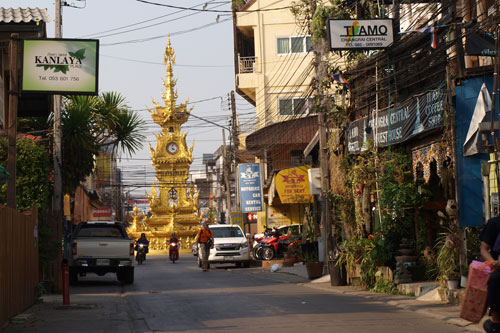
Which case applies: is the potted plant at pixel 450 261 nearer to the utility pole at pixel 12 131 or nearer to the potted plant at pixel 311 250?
the potted plant at pixel 311 250

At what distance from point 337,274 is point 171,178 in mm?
52777

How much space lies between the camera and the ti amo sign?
19.3 meters

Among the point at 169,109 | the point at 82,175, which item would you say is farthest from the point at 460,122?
the point at 169,109

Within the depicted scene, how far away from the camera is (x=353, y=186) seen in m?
21.2

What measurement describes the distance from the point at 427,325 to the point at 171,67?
64.9 m

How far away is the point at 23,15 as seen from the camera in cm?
1970

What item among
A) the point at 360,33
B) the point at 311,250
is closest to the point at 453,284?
the point at 360,33

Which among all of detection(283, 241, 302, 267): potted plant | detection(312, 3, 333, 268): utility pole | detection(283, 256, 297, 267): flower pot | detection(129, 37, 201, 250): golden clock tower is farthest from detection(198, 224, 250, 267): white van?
detection(129, 37, 201, 250): golden clock tower

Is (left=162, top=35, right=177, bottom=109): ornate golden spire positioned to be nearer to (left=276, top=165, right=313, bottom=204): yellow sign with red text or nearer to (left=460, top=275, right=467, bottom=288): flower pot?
(left=276, top=165, right=313, bottom=204): yellow sign with red text

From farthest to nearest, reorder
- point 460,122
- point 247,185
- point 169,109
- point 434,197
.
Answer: point 169,109 < point 247,185 < point 434,197 < point 460,122

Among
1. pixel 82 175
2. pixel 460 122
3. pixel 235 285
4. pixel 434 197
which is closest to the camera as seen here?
pixel 460 122

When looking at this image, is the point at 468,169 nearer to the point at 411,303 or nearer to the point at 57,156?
the point at 411,303

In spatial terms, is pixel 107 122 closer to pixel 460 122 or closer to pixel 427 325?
pixel 460 122

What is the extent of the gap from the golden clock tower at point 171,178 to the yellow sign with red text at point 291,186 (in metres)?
37.0
